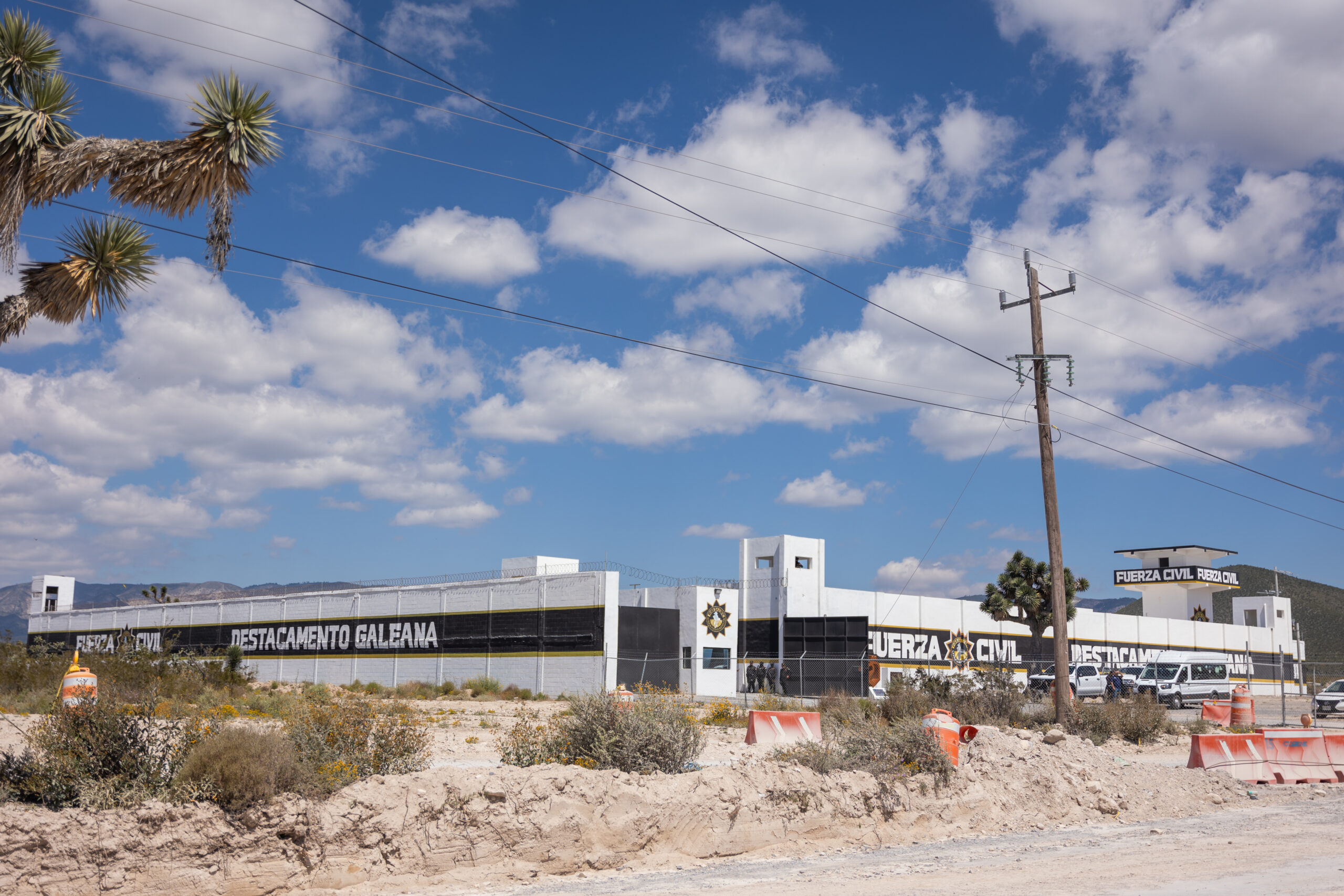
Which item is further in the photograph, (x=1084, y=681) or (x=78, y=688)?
(x=1084, y=681)

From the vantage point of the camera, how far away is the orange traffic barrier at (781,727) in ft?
65.0

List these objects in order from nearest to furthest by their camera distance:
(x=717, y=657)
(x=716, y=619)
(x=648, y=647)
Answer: (x=648, y=647) → (x=717, y=657) → (x=716, y=619)

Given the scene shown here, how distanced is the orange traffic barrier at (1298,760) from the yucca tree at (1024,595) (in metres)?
36.6

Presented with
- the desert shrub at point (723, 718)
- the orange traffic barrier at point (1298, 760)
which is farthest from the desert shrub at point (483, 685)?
the orange traffic barrier at point (1298, 760)

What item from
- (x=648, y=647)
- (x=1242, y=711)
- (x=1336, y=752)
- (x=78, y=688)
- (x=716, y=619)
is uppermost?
(x=716, y=619)

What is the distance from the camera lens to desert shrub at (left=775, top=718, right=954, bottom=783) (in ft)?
46.0

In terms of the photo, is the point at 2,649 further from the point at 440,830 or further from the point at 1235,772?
the point at 1235,772

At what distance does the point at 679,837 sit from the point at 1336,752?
1426 cm

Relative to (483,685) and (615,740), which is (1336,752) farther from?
(483,685)

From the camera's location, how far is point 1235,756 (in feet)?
59.4

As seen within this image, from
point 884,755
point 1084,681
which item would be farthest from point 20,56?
point 1084,681

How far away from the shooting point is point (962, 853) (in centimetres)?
1211

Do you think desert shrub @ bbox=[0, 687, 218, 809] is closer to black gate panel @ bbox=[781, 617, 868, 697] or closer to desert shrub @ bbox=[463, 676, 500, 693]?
desert shrub @ bbox=[463, 676, 500, 693]

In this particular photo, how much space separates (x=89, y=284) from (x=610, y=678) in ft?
105
